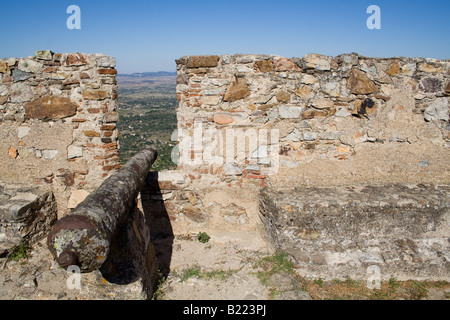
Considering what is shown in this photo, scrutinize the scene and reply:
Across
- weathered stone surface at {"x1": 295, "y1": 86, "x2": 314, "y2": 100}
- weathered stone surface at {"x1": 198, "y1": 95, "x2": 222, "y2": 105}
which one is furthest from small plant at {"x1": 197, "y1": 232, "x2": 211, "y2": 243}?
weathered stone surface at {"x1": 295, "y1": 86, "x2": 314, "y2": 100}

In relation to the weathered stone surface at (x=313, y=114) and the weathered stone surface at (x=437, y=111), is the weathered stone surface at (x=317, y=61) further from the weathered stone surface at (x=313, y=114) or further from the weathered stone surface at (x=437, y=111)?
the weathered stone surface at (x=437, y=111)

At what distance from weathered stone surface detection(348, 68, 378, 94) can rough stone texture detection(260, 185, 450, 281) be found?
141cm

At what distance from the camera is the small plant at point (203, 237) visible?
405 centimetres

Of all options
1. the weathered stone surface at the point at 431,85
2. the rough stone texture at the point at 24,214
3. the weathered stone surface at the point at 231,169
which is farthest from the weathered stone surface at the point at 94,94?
the weathered stone surface at the point at 431,85

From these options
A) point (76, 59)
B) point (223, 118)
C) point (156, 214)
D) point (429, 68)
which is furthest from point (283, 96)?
point (76, 59)

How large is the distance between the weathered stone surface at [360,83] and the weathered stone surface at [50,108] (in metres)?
3.57

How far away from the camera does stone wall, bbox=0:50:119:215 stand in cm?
366

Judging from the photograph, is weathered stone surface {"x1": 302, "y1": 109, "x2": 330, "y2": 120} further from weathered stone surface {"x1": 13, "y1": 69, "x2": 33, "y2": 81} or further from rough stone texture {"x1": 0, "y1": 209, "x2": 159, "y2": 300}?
weathered stone surface {"x1": 13, "y1": 69, "x2": 33, "y2": 81}

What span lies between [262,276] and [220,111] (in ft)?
6.81

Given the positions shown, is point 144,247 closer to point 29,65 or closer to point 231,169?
point 231,169

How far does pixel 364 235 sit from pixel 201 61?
9.43 ft

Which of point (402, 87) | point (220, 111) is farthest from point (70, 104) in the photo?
point (402, 87)

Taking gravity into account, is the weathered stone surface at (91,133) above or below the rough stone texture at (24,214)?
above

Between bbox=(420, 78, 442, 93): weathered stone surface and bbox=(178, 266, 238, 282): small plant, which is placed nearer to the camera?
bbox=(178, 266, 238, 282): small plant
